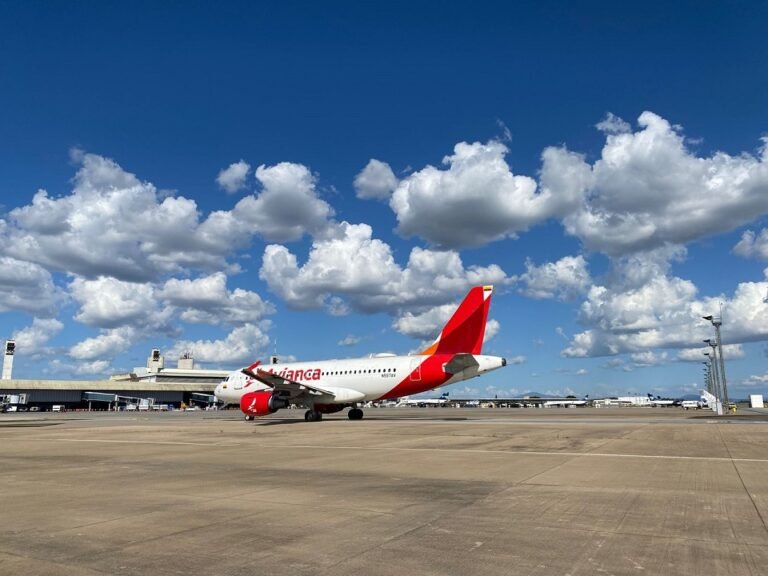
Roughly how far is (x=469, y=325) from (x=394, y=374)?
624cm

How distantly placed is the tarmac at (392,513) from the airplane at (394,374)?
761 inches

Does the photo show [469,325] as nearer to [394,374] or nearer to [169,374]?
[394,374]

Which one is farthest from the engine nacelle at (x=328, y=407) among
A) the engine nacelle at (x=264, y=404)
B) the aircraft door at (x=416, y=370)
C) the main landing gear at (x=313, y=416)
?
the aircraft door at (x=416, y=370)

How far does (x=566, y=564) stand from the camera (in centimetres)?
534

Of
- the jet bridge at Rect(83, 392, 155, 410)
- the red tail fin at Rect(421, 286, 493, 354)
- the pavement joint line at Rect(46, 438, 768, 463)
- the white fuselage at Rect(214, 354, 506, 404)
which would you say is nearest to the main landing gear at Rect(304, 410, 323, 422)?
the white fuselage at Rect(214, 354, 506, 404)

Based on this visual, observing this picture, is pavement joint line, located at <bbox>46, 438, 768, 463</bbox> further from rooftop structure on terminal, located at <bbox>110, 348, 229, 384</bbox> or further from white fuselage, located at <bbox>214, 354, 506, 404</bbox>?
rooftop structure on terminal, located at <bbox>110, 348, 229, 384</bbox>

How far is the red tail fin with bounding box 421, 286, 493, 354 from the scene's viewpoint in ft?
121

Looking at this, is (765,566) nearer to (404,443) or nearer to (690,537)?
(690,537)

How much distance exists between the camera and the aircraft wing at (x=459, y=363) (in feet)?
114

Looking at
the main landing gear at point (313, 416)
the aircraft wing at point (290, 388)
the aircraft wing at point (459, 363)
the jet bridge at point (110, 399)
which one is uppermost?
the aircraft wing at point (459, 363)

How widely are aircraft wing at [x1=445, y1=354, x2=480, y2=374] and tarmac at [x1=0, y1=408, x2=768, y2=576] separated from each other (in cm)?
1821

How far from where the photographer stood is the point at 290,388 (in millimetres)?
37125

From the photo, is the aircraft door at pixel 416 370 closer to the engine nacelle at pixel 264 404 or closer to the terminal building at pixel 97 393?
the engine nacelle at pixel 264 404

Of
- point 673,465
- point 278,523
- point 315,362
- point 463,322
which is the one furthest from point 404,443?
point 315,362
